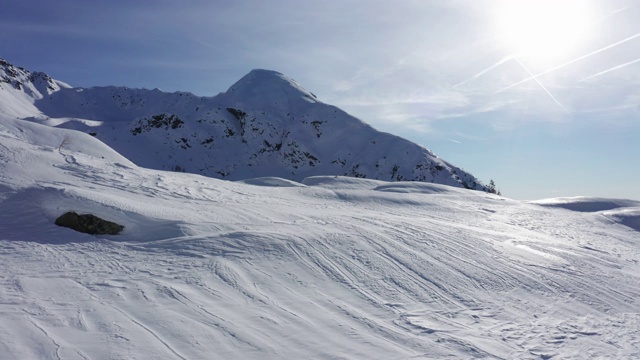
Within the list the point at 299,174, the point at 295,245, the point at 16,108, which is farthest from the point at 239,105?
the point at 295,245

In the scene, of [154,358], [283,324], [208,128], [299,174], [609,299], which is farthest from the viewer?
[208,128]

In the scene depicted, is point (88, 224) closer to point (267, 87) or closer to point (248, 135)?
point (248, 135)

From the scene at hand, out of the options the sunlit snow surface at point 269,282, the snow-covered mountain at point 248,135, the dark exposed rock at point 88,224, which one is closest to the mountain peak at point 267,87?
the snow-covered mountain at point 248,135

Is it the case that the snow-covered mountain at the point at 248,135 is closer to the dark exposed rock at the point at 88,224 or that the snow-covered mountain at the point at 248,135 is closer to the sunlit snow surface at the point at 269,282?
the sunlit snow surface at the point at 269,282

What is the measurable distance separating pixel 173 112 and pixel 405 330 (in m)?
65.9

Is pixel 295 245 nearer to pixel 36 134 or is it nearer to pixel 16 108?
pixel 36 134

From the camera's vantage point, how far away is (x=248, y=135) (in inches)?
2478

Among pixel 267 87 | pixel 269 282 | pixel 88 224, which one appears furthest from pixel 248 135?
pixel 269 282

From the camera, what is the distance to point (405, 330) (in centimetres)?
551

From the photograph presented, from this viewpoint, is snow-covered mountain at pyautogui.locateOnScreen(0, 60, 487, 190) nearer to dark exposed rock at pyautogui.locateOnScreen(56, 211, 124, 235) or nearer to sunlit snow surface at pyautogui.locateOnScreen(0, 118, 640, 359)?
sunlit snow surface at pyautogui.locateOnScreen(0, 118, 640, 359)

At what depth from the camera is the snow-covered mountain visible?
54.5 meters

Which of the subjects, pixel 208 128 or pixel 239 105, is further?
pixel 239 105

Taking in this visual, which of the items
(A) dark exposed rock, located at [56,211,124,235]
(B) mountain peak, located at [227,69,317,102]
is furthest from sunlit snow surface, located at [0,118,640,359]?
(B) mountain peak, located at [227,69,317,102]

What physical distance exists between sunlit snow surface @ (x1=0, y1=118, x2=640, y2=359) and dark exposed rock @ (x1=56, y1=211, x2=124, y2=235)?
201 millimetres
